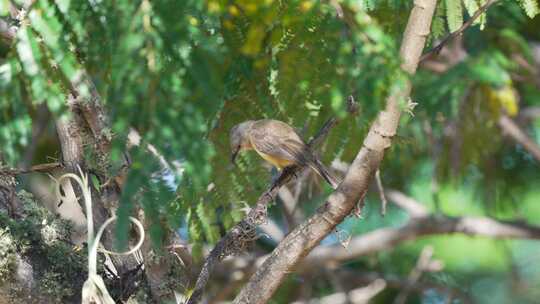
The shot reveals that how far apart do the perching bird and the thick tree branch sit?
1172mm

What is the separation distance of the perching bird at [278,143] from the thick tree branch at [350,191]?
1.17 m

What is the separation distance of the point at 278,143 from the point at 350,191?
155 centimetres

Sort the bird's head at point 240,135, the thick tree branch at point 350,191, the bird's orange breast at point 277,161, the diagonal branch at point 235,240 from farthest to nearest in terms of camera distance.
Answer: the bird's orange breast at point 277,161 < the bird's head at point 240,135 < the diagonal branch at point 235,240 < the thick tree branch at point 350,191

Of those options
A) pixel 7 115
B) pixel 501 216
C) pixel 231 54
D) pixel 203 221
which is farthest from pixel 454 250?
pixel 7 115

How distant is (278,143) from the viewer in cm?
500

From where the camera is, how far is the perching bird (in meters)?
4.79

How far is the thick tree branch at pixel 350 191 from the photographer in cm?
336

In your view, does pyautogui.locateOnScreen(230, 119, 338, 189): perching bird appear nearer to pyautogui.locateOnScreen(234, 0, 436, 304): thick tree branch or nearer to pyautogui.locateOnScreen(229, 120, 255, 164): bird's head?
pyautogui.locateOnScreen(229, 120, 255, 164): bird's head

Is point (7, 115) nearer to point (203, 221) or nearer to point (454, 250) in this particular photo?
point (203, 221)

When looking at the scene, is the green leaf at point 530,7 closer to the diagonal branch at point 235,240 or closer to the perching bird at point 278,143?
the diagonal branch at point 235,240

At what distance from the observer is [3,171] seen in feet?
12.9

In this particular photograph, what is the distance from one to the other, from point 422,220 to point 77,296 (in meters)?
4.11

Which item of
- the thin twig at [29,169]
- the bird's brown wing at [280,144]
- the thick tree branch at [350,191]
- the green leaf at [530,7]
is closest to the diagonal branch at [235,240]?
the thick tree branch at [350,191]

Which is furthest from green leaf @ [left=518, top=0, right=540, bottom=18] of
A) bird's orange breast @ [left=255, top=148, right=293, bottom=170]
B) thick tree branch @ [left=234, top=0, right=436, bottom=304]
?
bird's orange breast @ [left=255, top=148, right=293, bottom=170]
